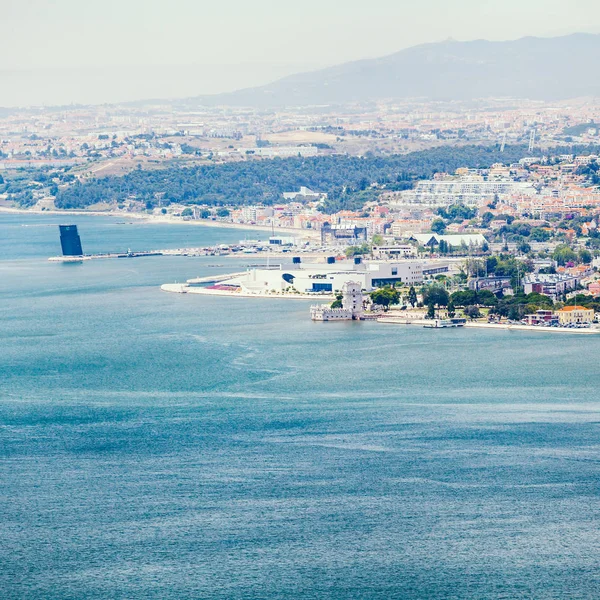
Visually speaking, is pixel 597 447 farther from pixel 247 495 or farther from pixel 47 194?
pixel 47 194

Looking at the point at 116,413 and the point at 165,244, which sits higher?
the point at 116,413

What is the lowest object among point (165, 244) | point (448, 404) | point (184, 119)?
point (184, 119)

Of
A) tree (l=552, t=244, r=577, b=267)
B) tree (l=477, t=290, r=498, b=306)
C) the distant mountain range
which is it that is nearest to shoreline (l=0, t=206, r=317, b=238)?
tree (l=552, t=244, r=577, b=267)

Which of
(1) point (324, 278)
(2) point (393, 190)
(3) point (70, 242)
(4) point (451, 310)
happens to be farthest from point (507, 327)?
(2) point (393, 190)

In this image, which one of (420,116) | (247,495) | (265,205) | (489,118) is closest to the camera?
(247,495)

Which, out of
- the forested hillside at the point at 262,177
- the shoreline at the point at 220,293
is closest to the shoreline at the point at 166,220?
the forested hillside at the point at 262,177

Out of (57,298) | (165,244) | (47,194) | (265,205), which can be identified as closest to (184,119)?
(47,194)
